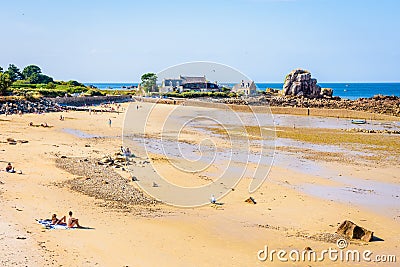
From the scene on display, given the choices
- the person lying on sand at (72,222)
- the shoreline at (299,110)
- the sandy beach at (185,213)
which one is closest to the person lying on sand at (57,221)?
the person lying on sand at (72,222)

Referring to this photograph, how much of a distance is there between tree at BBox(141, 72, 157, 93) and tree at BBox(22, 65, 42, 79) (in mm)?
22429

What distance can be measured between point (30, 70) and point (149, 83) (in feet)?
82.9

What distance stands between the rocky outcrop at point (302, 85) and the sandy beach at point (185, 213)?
61558 millimetres

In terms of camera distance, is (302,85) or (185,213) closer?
(185,213)

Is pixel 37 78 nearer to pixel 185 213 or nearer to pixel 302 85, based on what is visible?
pixel 302 85

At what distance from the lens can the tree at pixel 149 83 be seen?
3910 inches

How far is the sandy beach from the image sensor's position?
10.9 m

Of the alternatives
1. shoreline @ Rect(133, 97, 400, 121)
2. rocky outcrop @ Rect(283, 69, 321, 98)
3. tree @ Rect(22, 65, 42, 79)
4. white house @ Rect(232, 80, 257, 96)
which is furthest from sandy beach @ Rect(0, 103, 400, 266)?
tree @ Rect(22, 65, 42, 79)

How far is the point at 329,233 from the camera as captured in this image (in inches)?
521

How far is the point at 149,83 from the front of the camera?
10112 cm

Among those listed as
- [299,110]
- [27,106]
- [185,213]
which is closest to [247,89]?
[299,110]

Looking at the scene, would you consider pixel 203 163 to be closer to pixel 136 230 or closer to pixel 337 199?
pixel 337 199

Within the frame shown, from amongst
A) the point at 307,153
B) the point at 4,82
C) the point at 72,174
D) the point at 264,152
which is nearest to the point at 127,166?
the point at 72,174

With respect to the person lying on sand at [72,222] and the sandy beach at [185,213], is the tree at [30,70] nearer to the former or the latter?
the sandy beach at [185,213]
